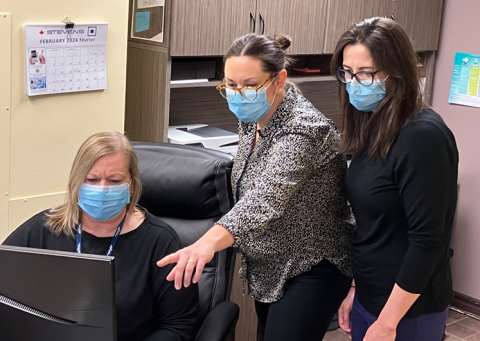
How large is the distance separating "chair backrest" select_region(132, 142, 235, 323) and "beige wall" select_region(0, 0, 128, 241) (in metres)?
0.47

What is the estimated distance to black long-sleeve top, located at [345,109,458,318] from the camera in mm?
1412

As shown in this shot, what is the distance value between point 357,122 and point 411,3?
215 cm

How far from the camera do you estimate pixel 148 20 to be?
2.75m

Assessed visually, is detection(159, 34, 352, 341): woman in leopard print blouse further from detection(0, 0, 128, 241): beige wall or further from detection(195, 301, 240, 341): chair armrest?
detection(0, 0, 128, 241): beige wall

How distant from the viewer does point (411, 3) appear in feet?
11.6

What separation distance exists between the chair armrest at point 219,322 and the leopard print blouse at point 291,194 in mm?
85

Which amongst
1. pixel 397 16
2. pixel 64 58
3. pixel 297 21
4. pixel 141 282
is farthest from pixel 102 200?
pixel 397 16

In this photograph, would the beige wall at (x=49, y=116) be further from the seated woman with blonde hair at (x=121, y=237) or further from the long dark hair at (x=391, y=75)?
the long dark hair at (x=391, y=75)

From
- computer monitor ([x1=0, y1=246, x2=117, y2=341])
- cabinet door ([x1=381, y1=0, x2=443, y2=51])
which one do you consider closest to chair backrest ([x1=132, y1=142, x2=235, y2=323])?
computer monitor ([x1=0, y1=246, x2=117, y2=341])

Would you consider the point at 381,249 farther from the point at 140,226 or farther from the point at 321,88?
the point at 321,88

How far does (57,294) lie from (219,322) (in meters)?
0.73

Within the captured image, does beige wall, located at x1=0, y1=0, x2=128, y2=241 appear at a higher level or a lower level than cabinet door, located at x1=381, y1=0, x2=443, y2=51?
lower

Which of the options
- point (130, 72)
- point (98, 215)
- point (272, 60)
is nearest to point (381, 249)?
point (272, 60)

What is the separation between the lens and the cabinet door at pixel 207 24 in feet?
8.71
